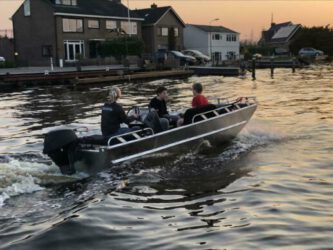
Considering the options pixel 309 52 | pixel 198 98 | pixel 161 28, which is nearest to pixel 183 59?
pixel 161 28

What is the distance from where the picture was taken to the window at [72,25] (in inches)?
2388

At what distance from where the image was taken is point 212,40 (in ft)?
278

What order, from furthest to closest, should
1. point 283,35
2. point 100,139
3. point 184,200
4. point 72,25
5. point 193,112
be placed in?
point 283,35 → point 72,25 → point 193,112 → point 100,139 → point 184,200

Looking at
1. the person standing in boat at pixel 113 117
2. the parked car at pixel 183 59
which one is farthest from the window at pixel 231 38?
the person standing in boat at pixel 113 117

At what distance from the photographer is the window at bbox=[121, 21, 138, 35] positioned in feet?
227

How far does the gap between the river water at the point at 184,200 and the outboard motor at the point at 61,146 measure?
339mm

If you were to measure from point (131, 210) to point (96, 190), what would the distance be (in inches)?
51.5

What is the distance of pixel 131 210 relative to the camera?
331 inches

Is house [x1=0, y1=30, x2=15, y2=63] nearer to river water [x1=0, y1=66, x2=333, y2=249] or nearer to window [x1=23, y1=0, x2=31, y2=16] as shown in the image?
window [x1=23, y1=0, x2=31, y2=16]

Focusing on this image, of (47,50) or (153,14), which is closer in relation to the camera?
(47,50)

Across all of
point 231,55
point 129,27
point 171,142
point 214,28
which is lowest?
point 171,142

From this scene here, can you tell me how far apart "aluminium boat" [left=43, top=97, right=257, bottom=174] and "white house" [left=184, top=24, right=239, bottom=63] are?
69.9 metres

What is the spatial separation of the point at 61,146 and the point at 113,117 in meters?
1.49

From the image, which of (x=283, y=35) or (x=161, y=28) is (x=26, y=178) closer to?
(x=161, y=28)
